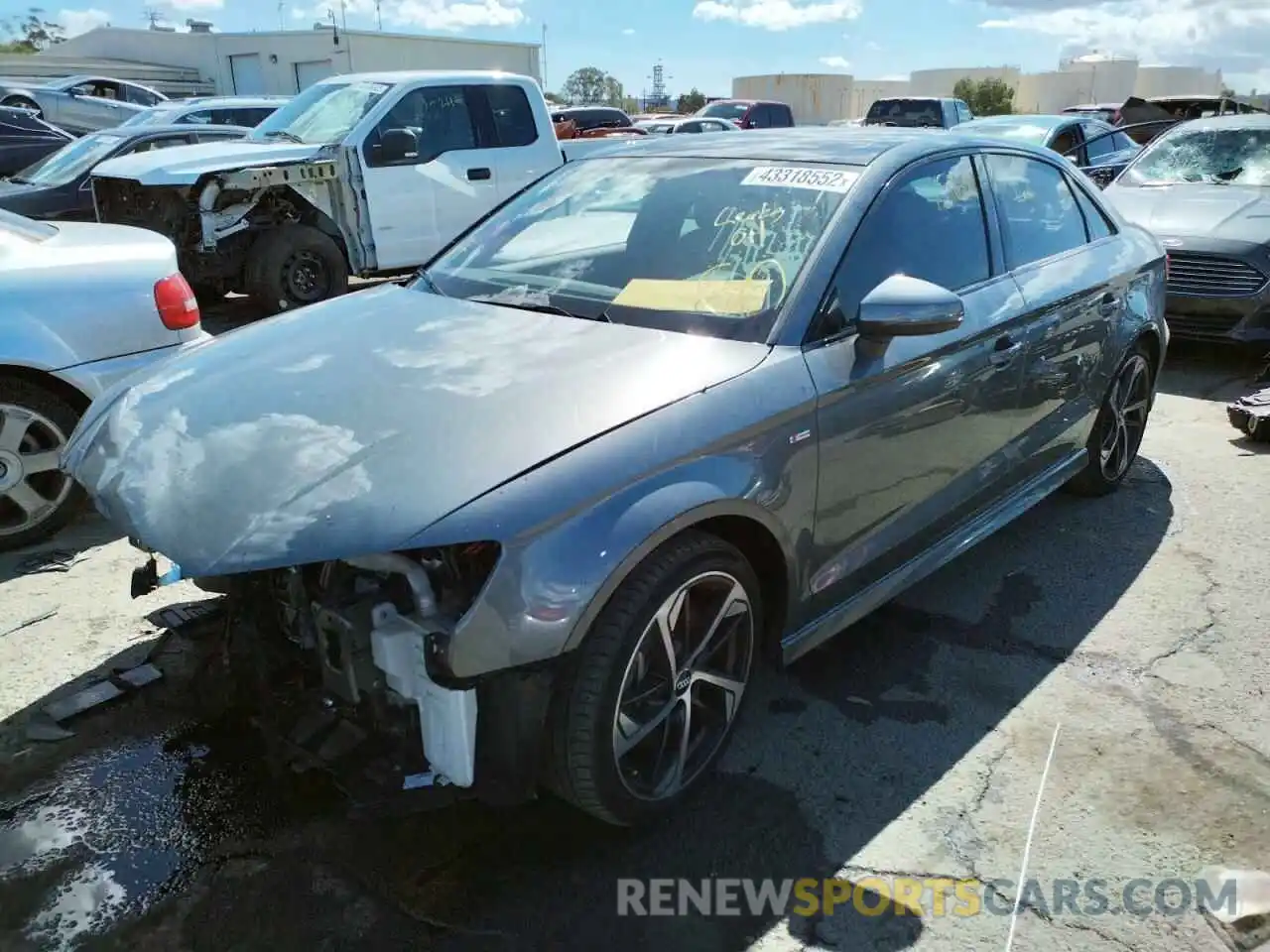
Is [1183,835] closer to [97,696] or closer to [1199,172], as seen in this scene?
[97,696]

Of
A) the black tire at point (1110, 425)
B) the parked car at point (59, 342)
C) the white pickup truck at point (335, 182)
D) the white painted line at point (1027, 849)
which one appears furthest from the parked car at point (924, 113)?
the white painted line at point (1027, 849)

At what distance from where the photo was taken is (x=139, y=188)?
8.02 m

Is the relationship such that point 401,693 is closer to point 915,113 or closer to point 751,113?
point 915,113

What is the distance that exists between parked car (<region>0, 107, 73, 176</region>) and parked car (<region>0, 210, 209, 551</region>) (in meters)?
9.58

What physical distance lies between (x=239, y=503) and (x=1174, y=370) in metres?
7.05

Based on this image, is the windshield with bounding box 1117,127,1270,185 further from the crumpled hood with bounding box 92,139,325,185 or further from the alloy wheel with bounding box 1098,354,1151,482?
the crumpled hood with bounding box 92,139,325,185

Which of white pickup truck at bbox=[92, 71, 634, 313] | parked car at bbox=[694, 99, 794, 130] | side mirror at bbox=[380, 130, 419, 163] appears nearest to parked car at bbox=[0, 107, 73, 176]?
white pickup truck at bbox=[92, 71, 634, 313]

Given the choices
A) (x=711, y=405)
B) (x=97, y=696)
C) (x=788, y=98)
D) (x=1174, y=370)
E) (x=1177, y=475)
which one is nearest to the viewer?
(x=711, y=405)

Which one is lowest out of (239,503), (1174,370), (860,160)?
(1174,370)

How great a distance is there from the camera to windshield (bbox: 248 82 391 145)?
27.3 ft

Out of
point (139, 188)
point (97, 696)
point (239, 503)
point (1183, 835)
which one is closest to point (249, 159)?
point (139, 188)

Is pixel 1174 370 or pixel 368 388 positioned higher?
pixel 368 388

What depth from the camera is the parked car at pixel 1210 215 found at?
666 cm

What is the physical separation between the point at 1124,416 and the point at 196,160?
23.3 feet
